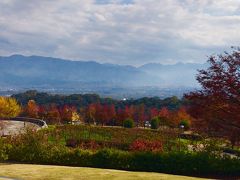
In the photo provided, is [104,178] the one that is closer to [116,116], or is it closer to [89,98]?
[116,116]

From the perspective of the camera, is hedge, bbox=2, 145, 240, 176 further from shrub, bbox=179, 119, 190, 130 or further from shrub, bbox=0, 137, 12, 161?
shrub, bbox=179, 119, 190, 130

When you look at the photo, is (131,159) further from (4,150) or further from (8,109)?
(8,109)

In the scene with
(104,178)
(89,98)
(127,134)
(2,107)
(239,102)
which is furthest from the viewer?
(89,98)

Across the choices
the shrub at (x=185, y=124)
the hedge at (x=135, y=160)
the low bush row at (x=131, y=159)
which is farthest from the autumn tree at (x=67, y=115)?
the hedge at (x=135, y=160)

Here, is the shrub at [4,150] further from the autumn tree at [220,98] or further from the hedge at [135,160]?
the autumn tree at [220,98]

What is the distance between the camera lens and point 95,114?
3228 inches

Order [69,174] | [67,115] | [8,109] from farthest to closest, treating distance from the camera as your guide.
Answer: [8,109], [67,115], [69,174]

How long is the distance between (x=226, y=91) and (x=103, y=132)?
3295 centimetres

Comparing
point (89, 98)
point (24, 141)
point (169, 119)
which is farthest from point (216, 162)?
point (89, 98)

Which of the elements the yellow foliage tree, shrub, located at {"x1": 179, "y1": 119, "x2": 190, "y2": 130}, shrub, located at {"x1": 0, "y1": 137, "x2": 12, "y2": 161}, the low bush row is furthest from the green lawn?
the yellow foliage tree

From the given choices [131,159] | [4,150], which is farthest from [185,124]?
[131,159]

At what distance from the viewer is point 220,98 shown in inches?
851

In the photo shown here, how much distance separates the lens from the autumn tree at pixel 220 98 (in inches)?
840

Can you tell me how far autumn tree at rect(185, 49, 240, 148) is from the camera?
21328 millimetres
